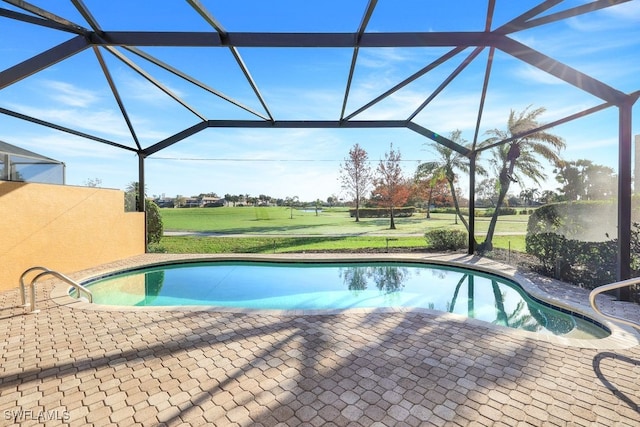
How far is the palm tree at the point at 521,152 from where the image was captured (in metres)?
11.0

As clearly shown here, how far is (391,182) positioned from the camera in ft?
60.7

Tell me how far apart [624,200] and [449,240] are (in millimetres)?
7079

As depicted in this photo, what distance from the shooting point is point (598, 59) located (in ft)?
21.2

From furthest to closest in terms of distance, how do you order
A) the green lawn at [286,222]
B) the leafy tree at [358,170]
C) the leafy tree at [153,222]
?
the leafy tree at [358,170], the green lawn at [286,222], the leafy tree at [153,222]

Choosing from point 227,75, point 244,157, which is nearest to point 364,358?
point 227,75

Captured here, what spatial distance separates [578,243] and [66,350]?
10173 mm

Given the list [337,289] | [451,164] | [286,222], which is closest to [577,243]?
[337,289]

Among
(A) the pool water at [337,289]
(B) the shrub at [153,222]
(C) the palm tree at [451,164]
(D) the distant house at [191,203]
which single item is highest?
(C) the palm tree at [451,164]

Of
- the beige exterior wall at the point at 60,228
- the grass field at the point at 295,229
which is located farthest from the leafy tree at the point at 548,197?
the beige exterior wall at the point at 60,228

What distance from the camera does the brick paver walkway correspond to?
8.48 ft

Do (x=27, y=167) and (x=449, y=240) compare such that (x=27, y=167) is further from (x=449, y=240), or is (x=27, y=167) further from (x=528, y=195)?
(x=528, y=195)

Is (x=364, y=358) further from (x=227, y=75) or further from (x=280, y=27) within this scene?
(x=227, y=75)

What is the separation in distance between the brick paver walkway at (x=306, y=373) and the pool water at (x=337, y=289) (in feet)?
6.76

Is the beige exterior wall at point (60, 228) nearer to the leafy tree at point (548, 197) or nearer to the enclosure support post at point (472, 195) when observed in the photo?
the enclosure support post at point (472, 195)
